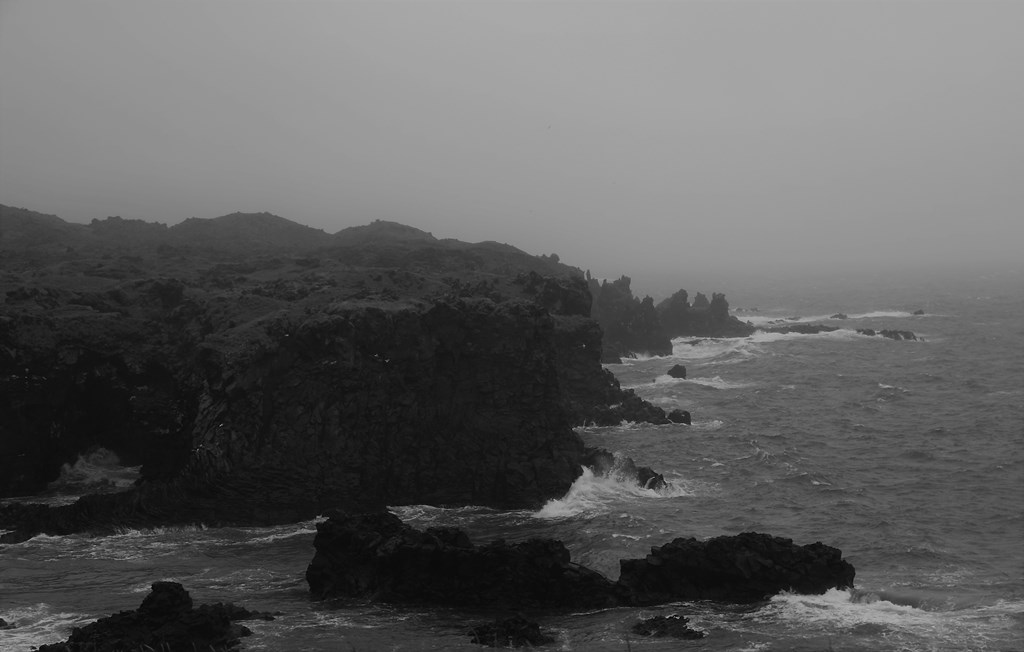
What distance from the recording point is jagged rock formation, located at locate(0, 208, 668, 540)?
43.9 m

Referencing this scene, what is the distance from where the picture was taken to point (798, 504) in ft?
144

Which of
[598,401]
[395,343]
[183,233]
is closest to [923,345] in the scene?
[598,401]

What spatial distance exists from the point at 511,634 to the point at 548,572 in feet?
14.8

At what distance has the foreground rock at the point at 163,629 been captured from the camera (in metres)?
25.9

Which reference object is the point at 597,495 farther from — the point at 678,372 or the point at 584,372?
the point at 678,372

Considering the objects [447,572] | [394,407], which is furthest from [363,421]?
[447,572]

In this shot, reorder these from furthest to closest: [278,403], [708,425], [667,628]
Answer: [708,425] < [278,403] < [667,628]

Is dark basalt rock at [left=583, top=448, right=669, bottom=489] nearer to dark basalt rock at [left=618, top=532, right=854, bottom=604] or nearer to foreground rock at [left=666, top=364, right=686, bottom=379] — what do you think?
dark basalt rock at [left=618, top=532, right=854, bottom=604]

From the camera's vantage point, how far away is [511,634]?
2766 cm

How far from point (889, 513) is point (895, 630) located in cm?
1498

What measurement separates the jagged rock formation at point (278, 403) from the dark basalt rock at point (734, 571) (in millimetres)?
13887

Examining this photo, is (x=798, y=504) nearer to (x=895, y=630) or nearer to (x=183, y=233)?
(x=895, y=630)

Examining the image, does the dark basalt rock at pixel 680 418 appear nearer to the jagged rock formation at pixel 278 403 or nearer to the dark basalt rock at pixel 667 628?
the jagged rock formation at pixel 278 403

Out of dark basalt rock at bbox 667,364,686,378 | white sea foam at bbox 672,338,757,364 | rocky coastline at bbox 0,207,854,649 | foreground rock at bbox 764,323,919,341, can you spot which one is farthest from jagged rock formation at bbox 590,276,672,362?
rocky coastline at bbox 0,207,854,649
